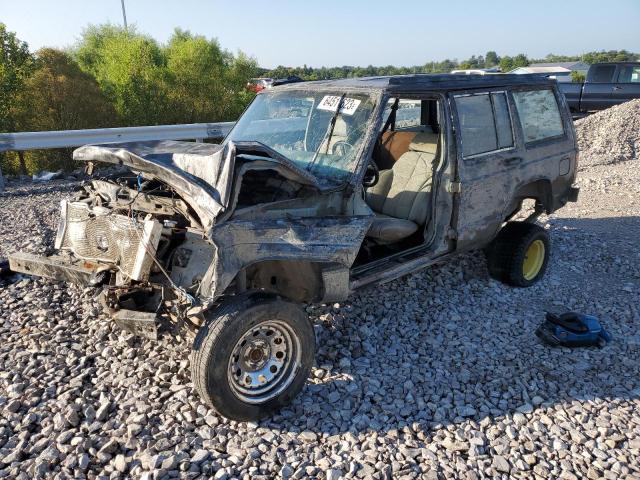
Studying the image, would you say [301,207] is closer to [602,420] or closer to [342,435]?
[342,435]

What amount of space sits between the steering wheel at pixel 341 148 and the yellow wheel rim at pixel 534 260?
2.62m

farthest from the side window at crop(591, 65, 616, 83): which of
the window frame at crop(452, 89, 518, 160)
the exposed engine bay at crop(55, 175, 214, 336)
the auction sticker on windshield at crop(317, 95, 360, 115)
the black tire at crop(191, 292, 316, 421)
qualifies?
the exposed engine bay at crop(55, 175, 214, 336)

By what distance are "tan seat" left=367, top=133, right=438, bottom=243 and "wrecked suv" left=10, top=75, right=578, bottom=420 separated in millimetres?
14

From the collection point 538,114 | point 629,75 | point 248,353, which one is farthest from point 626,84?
point 248,353

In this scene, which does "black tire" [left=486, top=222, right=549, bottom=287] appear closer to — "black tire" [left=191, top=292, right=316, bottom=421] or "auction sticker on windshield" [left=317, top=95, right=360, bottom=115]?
"auction sticker on windshield" [left=317, top=95, right=360, bottom=115]

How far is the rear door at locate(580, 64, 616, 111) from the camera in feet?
52.6

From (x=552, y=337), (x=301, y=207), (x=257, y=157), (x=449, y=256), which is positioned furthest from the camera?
(x=449, y=256)

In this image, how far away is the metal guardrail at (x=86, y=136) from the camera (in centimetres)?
874

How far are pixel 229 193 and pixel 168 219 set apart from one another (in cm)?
66

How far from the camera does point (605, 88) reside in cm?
1609

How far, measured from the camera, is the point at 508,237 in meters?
5.41

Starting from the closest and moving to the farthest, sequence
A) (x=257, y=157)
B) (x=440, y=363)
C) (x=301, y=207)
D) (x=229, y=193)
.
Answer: (x=229, y=193)
(x=257, y=157)
(x=301, y=207)
(x=440, y=363)

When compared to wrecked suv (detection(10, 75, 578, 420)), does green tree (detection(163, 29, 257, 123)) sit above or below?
above

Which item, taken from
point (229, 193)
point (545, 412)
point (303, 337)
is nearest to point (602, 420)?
point (545, 412)
